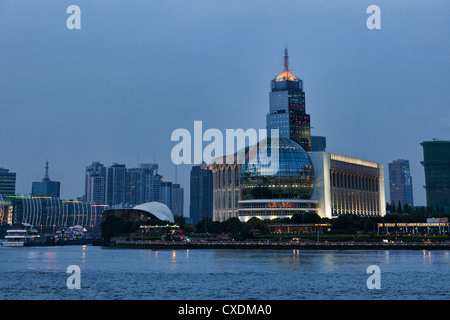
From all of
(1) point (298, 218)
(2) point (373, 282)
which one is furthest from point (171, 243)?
(2) point (373, 282)

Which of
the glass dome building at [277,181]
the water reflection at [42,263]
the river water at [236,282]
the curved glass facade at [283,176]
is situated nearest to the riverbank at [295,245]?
the water reflection at [42,263]

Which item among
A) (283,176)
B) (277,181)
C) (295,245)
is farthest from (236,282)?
(277,181)

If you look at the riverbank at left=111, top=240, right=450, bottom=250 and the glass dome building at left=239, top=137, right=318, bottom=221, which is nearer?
the riverbank at left=111, top=240, right=450, bottom=250

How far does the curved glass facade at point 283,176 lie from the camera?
18412 centimetres

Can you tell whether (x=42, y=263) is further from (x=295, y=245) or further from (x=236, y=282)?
(x=295, y=245)

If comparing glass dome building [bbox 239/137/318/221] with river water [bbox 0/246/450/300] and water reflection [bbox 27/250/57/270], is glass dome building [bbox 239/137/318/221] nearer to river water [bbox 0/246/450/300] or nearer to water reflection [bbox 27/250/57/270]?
water reflection [bbox 27/250/57/270]

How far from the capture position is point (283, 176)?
184m

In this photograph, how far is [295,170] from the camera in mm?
184000

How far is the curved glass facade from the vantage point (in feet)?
604

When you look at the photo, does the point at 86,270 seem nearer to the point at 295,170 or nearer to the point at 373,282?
the point at 373,282

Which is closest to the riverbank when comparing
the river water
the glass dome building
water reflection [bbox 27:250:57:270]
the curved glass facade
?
water reflection [bbox 27:250:57:270]

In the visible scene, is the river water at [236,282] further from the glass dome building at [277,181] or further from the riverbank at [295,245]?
the glass dome building at [277,181]
